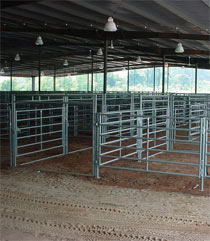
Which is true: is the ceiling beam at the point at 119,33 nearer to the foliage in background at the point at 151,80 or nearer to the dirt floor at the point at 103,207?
the dirt floor at the point at 103,207

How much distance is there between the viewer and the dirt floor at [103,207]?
384 cm

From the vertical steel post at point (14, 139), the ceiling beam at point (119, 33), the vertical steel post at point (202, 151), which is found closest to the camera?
the vertical steel post at point (202, 151)

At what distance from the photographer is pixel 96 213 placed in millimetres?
4422

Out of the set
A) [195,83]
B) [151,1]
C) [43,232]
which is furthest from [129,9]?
[195,83]

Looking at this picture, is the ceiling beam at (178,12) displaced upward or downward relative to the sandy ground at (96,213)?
upward

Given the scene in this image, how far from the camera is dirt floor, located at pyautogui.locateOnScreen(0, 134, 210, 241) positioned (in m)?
3.84

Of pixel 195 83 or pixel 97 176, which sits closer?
pixel 97 176

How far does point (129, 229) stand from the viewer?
3912 mm

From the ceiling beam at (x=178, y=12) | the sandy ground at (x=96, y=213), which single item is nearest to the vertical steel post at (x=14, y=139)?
the sandy ground at (x=96, y=213)

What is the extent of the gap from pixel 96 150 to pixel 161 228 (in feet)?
8.69

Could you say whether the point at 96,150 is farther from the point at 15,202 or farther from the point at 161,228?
the point at 161,228

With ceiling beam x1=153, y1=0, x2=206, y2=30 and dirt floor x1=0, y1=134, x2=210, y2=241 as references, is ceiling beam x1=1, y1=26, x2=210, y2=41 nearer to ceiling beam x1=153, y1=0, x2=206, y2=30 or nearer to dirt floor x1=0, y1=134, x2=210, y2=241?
ceiling beam x1=153, y1=0, x2=206, y2=30

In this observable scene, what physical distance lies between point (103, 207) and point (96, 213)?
0.74ft

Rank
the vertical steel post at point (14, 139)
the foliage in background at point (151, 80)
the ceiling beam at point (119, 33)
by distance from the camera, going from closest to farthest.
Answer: the vertical steel post at point (14, 139) → the ceiling beam at point (119, 33) → the foliage in background at point (151, 80)
